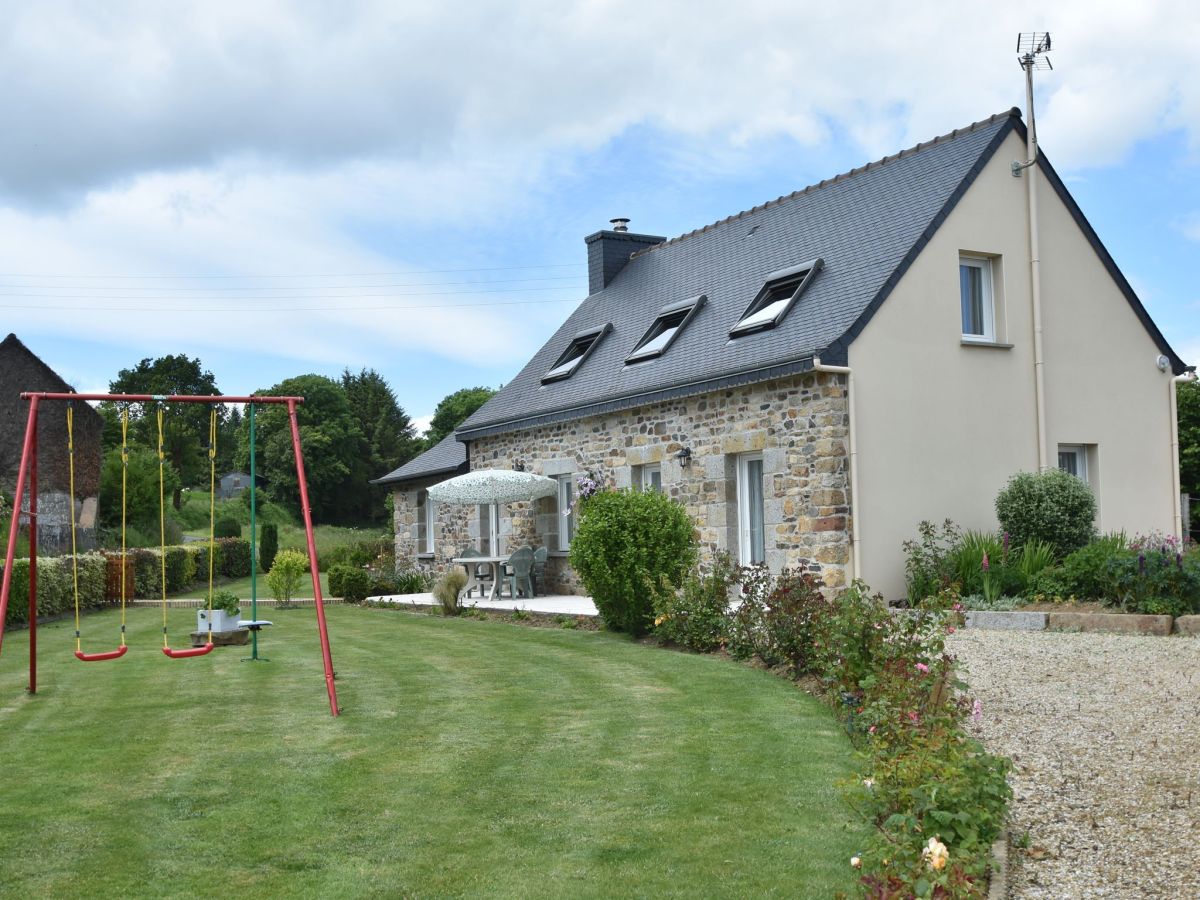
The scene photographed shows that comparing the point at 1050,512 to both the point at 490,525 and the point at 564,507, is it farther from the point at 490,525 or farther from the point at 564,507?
the point at 490,525

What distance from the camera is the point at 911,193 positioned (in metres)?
14.5

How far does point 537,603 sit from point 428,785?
10.8m

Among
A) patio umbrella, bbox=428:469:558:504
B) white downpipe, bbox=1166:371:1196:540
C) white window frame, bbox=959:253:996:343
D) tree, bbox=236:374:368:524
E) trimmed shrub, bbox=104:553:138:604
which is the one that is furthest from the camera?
tree, bbox=236:374:368:524

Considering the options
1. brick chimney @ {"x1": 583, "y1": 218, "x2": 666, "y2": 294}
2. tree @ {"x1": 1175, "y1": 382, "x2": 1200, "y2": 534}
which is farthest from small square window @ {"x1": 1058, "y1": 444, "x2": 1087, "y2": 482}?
tree @ {"x1": 1175, "y1": 382, "x2": 1200, "y2": 534}

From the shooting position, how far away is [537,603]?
16453 millimetres

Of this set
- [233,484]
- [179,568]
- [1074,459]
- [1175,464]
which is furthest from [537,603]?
[233,484]

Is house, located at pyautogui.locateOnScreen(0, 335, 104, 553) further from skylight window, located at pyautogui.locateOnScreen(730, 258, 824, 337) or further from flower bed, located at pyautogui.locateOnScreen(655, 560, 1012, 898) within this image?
flower bed, located at pyautogui.locateOnScreen(655, 560, 1012, 898)

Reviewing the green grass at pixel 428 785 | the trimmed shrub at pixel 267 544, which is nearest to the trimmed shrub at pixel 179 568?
the trimmed shrub at pixel 267 544

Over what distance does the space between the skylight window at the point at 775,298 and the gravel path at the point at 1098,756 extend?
5.74 metres

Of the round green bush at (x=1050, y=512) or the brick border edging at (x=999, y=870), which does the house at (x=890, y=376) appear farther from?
the brick border edging at (x=999, y=870)

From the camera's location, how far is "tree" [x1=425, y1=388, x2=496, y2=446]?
56.9 m

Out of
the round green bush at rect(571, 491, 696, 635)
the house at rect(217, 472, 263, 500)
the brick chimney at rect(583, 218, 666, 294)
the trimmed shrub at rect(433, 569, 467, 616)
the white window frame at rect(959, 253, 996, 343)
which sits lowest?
the trimmed shrub at rect(433, 569, 467, 616)

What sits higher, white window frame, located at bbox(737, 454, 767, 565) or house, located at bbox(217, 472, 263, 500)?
house, located at bbox(217, 472, 263, 500)

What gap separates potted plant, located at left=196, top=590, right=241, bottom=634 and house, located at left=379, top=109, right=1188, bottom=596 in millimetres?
5758
